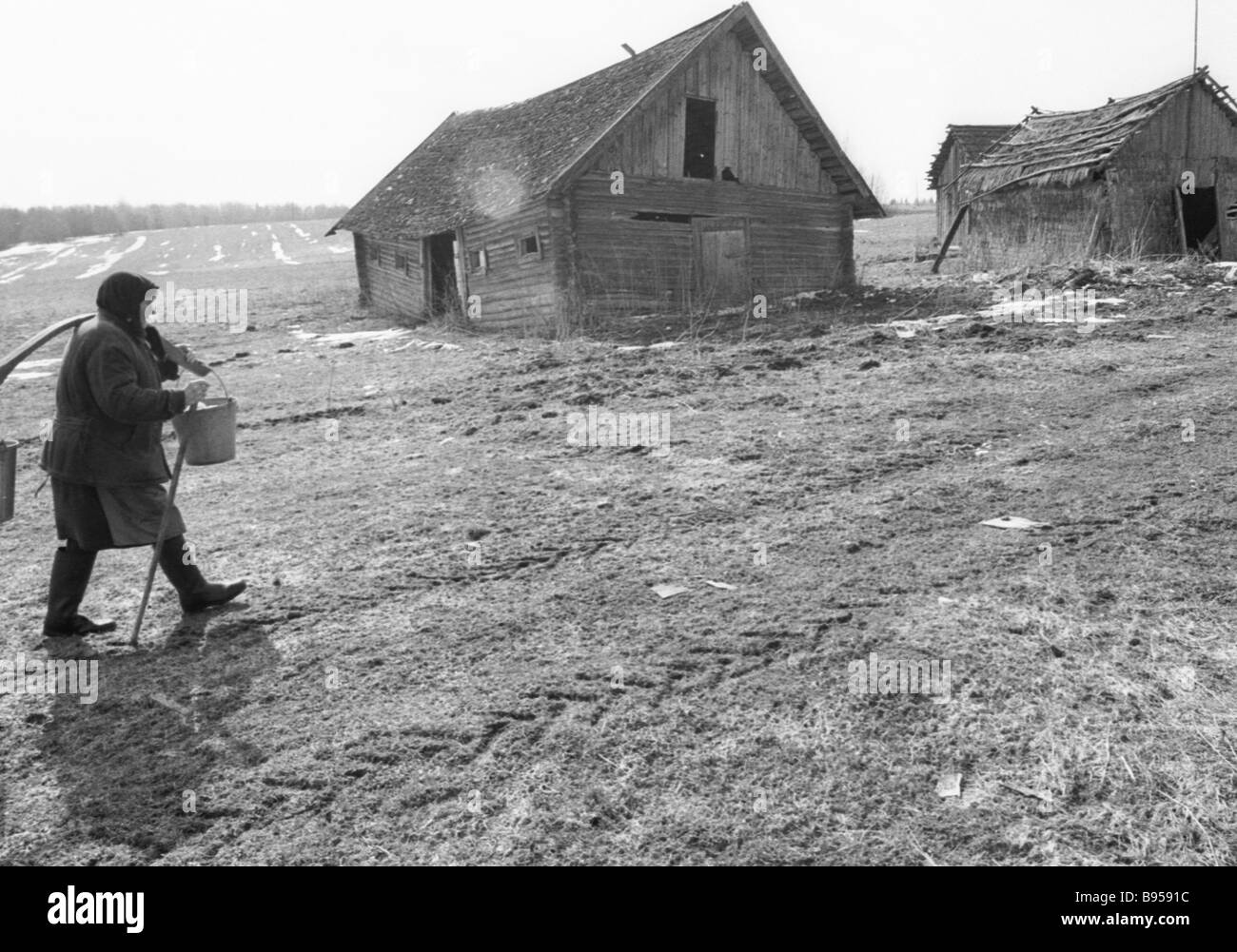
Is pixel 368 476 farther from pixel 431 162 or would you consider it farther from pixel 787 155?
pixel 431 162

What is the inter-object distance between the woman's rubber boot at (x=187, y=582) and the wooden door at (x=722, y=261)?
13.3 metres

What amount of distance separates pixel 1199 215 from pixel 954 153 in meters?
14.6

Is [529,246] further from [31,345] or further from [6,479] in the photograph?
[6,479]

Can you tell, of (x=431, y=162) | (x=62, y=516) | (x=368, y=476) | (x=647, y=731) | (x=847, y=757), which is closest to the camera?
→ (x=847, y=757)

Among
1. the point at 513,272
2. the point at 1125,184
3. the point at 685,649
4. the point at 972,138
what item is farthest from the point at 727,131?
the point at 972,138

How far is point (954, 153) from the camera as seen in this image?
3488 centimetres

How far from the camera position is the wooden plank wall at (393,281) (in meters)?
21.0

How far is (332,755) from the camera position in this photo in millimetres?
3506

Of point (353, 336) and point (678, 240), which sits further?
point (353, 336)

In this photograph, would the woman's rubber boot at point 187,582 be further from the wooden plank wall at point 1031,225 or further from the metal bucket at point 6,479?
the wooden plank wall at point 1031,225

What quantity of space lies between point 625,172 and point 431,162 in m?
8.90

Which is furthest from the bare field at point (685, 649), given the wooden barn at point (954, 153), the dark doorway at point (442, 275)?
the wooden barn at point (954, 153)

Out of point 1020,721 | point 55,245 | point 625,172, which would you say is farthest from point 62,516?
point 55,245

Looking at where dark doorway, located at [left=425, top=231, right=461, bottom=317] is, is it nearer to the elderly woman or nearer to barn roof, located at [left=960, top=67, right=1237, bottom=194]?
barn roof, located at [left=960, top=67, right=1237, bottom=194]
